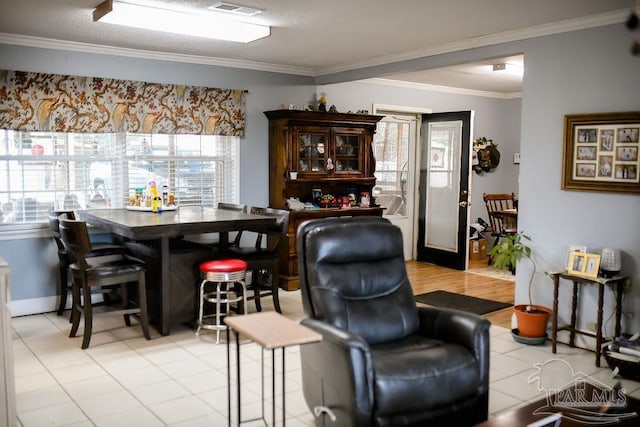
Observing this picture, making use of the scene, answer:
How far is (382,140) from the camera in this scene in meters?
7.51

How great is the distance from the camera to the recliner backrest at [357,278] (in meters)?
3.04

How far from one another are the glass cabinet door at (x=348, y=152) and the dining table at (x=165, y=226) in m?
1.82

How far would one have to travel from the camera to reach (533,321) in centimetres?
439

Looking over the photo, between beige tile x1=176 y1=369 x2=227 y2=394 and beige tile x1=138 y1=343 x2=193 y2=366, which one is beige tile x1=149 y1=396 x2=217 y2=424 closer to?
beige tile x1=176 y1=369 x2=227 y2=394

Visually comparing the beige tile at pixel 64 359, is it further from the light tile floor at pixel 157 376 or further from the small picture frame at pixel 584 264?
the small picture frame at pixel 584 264

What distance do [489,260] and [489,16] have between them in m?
4.25

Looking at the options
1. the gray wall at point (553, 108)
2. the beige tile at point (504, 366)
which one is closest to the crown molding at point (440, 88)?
the gray wall at point (553, 108)

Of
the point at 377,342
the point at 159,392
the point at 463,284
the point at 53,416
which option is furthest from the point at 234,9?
the point at 463,284

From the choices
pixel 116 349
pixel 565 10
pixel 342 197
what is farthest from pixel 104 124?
pixel 565 10

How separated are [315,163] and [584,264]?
123 inches

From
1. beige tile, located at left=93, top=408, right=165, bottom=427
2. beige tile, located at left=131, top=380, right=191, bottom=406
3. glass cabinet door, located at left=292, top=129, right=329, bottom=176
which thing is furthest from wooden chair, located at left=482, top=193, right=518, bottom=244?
beige tile, located at left=93, top=408, right=165, bottom=427

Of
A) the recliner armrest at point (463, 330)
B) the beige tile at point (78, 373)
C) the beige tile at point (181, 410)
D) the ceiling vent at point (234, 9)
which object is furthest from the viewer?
the ceiling vent at point (234, 9)

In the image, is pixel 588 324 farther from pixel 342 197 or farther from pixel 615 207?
pixel 342 197

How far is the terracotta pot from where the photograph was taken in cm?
438
